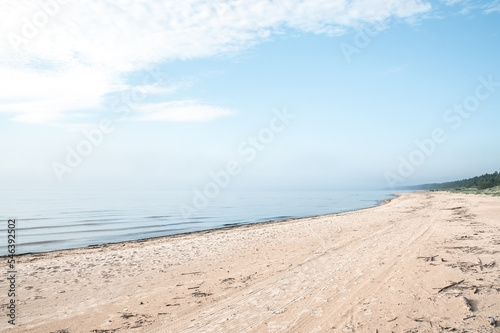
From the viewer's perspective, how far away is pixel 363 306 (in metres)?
6.75

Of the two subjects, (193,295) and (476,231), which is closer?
(193,295)

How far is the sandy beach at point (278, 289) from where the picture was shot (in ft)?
20.6

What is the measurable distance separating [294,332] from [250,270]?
17.1 ft

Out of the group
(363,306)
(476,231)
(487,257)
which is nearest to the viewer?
(363,306)

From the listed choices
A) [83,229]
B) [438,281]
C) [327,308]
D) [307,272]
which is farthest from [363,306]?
[83,229]

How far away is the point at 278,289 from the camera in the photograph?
28.1 ft

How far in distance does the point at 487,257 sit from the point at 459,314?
17.2 ft

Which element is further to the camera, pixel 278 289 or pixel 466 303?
pixel 278 289

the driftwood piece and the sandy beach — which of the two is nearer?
the driftwood piece

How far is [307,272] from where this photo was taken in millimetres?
10148

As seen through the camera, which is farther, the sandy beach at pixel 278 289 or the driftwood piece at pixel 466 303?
the sandy beach at pixel 278 289

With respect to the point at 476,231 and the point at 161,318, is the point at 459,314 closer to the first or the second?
the point at 161,318

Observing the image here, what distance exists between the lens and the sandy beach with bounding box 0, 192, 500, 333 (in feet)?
20.6

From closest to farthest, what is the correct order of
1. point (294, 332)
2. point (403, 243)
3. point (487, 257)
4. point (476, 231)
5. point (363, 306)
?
point (294, 332) < point (363, 306) < point (487, 257) < point (403, 243) < point (476, 231)
